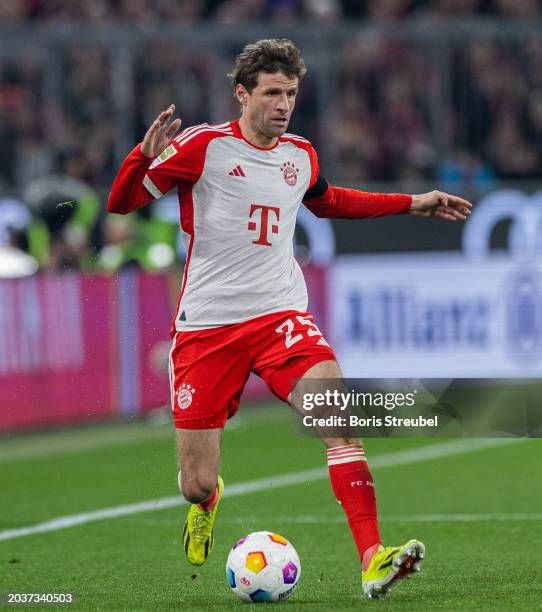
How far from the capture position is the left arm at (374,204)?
6727mm

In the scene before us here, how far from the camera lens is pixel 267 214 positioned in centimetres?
640

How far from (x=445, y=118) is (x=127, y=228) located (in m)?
3.42

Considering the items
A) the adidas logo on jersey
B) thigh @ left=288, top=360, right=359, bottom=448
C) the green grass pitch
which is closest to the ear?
the adidas logo on jersey

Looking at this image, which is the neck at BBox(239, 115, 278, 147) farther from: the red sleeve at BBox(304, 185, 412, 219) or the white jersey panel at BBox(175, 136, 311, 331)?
A: the red sleeve at BBox(304, 185, 412, 219)

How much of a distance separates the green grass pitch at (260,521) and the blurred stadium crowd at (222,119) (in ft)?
6.88

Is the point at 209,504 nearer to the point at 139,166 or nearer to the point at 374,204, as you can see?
the point at 374,204

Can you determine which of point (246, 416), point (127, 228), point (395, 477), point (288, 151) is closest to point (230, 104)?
point (127, 228)

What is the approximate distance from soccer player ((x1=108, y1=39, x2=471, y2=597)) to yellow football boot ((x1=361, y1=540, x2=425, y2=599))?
85cm

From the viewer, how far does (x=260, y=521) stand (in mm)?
8602

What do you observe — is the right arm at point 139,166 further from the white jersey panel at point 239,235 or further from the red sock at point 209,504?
the red sock at point 209,504

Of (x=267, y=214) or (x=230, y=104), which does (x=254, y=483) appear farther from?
(x=230, y=104)

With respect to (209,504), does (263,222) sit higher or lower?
higher

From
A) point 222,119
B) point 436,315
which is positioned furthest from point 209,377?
point 222,119

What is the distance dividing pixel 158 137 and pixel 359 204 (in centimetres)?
125
